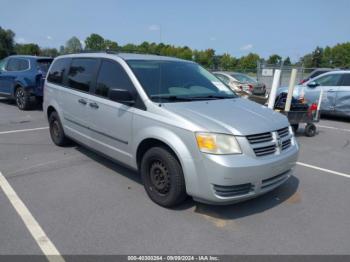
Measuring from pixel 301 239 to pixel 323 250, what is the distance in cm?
23

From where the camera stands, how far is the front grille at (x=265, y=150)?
3460 millimetres

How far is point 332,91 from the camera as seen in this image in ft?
35.0

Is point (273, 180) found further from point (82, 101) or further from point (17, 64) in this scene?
point (17, 64)

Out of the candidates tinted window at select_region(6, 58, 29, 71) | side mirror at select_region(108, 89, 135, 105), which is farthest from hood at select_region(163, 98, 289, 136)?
tinted window at select_region(6, 58, 29, 71)

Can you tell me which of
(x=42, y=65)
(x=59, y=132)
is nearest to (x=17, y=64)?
(x=42, y=65)

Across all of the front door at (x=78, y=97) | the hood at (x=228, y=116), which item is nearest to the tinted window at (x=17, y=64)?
the front door at (x=78, y=97)

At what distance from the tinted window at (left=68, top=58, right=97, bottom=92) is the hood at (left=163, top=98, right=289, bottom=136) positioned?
176 cm

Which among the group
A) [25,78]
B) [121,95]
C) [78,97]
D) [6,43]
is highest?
[6,43]

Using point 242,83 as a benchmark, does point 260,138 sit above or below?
above

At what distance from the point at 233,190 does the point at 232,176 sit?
0.67 ft

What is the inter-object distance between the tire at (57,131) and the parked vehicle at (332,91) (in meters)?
6.97

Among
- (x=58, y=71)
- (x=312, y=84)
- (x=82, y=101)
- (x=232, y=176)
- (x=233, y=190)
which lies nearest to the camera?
(x=232, y=176)

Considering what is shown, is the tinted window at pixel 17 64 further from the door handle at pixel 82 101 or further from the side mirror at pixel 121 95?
the side mirror at pixel 121 95

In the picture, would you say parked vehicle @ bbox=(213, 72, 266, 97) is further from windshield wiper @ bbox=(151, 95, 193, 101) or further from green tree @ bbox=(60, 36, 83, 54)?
windshield wiper @ bbox=(151, 95, 193, 101)
